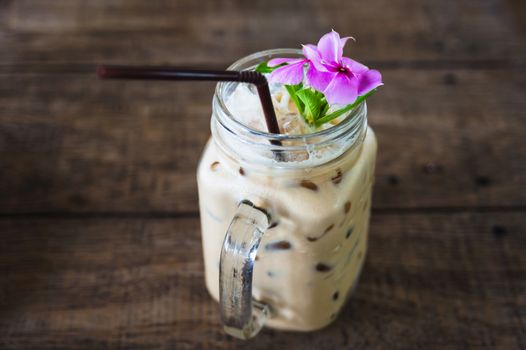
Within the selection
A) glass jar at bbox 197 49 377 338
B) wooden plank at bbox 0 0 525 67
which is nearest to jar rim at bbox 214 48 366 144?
glass jar at bbox 197 49 377 338

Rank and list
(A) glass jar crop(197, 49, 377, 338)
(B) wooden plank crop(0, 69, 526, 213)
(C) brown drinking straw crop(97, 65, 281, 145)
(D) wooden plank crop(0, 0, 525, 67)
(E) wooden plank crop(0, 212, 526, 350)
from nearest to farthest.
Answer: (C) brown drinking straw crop(97, 65, 281, 145) < (A) glass jar crop(197, 49, 377, 338) < (E) wooden plank crop(0, 212, 526, 350) < (B) wooden plank crop(0, 69, 526, 213) < (D) wooden plank crop(0, 0, 525, 67)

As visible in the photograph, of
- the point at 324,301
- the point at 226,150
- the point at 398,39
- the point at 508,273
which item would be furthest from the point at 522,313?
the point at 398,39

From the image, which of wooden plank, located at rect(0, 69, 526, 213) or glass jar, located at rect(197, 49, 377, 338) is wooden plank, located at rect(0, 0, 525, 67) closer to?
wooden plank, located at rect(0, 69, 526, 213)

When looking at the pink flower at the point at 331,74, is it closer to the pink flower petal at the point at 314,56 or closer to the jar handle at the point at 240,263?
the pink flower petal at the point at 314,56

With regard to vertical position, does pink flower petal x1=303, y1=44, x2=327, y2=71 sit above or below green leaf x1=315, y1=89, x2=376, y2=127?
above

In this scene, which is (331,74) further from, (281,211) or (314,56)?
(281,211)
